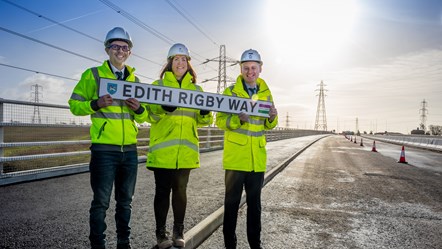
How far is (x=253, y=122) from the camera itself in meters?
3.29

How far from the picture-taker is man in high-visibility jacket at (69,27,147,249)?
271 cm

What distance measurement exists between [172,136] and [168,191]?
0.63 metres

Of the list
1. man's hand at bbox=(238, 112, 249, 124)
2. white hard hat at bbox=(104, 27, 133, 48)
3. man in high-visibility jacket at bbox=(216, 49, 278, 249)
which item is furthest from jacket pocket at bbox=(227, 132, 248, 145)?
white hard hat at bbox=(104, 27, 133, 48)

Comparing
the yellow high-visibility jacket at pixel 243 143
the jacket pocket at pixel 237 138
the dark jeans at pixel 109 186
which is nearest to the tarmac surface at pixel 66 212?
the dark jeans at pixel 109 186

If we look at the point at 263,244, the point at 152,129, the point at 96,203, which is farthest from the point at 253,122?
the point at 96,203

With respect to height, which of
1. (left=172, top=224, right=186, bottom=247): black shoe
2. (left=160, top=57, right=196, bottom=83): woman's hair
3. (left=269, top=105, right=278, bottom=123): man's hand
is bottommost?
(left=172, top=224, right=186, bottom=247): black shoe

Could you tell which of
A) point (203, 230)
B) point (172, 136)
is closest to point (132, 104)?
point (172, 136)

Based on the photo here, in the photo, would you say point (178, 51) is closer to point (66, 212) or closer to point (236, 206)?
point (236, 206)

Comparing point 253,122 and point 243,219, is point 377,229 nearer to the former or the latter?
point 243,219

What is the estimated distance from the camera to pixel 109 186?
9.09 ft

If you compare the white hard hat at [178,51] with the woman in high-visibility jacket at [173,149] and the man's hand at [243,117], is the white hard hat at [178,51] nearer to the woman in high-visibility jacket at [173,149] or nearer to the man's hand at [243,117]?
the woman in high-visibility jacket at [173,149]

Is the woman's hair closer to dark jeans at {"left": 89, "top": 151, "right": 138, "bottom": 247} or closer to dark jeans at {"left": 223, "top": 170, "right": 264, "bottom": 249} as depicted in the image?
dark jeans at {"left": 89, "top": 151, "right": 138, "bottom": 247}

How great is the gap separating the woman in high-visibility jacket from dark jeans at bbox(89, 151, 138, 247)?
11.5 inches

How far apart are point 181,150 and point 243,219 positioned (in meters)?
2.02
